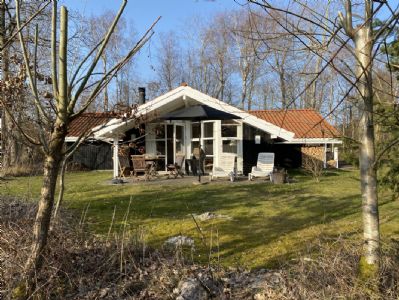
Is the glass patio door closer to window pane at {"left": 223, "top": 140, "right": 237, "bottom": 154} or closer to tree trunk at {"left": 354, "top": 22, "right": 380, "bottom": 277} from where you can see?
window pane at {"left": 223, "top": 140, "right": 237, "bottom": 154}

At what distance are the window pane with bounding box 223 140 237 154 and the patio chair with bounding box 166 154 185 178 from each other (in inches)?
76.7

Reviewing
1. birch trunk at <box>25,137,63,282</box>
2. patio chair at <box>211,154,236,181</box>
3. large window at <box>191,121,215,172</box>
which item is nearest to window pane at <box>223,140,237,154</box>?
large window at <box>191,121,215,172</box>

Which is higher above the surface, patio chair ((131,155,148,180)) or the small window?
the small window

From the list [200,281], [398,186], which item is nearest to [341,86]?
[200,281]

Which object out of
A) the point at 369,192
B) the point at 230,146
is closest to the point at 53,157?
the point at 369,192

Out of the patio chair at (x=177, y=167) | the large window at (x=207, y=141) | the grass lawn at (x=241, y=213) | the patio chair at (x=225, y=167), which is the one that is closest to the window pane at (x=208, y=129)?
the large window at (x=207, y=141)

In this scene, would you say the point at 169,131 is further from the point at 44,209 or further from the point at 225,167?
the point at 44,209

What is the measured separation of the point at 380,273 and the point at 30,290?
2.84 metres

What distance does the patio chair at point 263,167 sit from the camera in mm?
15016

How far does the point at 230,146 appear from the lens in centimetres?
1744

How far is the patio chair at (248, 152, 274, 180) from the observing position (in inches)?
591

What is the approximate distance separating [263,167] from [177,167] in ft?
11.3

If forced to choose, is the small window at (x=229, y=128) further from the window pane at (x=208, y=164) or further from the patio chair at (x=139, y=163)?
the patio chair at (x=139, y=163)

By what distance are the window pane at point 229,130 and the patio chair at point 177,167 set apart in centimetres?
218
